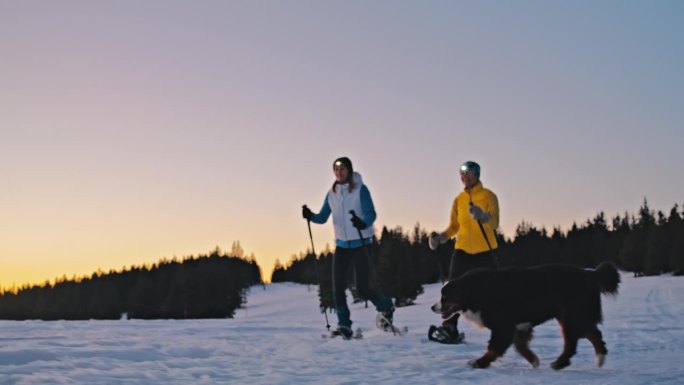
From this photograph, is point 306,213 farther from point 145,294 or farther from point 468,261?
point 145,294

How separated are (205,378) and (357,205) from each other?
4.39 meters

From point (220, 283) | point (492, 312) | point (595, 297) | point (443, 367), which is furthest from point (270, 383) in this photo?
point (220, 283)

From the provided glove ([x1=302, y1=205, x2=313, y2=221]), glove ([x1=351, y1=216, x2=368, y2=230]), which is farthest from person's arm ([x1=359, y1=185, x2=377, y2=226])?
glove ([x1=302, y1=205, x2=313, y2=221])

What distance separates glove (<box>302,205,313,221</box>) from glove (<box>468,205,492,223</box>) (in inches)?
106

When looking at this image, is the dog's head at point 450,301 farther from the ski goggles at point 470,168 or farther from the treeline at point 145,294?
the treeline at point 145,294

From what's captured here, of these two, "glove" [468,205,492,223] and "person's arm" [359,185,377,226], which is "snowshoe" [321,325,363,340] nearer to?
"person's arm" [359,185,377,226]

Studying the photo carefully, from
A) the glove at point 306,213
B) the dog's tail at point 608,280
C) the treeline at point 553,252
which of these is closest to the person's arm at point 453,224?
the glove at point 306,213

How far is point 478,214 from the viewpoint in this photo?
24.4ft

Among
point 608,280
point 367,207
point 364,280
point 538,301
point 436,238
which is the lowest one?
point 538,301

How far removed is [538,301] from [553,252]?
94.2 meters

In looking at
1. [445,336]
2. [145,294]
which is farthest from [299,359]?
[145,294]

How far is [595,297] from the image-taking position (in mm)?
5664

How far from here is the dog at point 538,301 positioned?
18.5ft

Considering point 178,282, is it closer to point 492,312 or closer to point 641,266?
point 641,266
